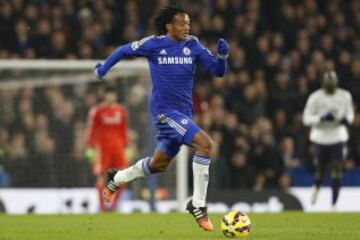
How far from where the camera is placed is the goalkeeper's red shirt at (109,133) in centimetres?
1622

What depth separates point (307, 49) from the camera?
20.5m

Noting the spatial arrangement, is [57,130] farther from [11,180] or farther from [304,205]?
[304,205]

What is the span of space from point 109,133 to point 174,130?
6.10 meters

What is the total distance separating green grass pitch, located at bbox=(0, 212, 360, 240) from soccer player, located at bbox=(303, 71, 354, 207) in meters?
2.58

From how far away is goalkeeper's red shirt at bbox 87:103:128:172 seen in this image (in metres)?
16.2

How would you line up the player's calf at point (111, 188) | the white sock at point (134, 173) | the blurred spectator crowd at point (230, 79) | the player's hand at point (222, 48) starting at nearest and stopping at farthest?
the player's hand at point (222, 48)
the white sock at point (134, 173)
the player's calf at point (111, 188)
the blurred spectator crowd at point (230, 79)

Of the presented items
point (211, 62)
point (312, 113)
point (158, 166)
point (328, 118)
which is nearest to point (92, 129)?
point (312, 113)

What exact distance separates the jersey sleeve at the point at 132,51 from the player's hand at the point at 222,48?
0.79 meters

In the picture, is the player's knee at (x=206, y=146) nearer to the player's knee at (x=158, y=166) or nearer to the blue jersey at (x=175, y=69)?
the blue jersey at (x=175, y=69)

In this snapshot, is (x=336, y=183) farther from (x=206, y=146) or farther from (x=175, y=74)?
(x=206, y=146)

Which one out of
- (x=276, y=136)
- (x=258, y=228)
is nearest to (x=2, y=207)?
(x=276, y=136)

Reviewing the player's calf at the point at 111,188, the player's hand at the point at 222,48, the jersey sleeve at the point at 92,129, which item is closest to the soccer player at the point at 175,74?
the player's hand at the point at 222,48

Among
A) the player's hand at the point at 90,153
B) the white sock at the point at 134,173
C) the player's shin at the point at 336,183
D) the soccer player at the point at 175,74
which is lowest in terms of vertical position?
the player's shin at the point at 336,183

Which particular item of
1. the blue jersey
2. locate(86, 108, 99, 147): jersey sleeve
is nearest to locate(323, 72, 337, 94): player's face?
locate(86, 108, 99, 147): jersey sleeve
